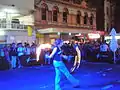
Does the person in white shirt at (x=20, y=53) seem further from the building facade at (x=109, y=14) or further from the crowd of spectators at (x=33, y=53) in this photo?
the building facade at (x=109, y=14)

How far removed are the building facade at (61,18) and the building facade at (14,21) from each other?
1.37m

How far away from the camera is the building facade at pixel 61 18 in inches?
1439

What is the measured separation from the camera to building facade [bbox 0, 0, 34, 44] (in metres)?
33.7

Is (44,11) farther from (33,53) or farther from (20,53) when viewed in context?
(20,53)

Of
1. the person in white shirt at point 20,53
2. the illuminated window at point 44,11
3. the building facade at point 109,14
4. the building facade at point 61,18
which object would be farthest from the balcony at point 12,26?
the building facade at point 109,14

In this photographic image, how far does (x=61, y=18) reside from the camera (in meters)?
40.4

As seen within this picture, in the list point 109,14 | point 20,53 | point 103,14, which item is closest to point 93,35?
point 103,14

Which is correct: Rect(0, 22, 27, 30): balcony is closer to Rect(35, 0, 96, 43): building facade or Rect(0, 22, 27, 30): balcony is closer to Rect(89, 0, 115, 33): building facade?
Rect(35, 0, 96, 43): building facade

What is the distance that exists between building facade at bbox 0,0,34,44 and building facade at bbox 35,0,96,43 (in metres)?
1.37

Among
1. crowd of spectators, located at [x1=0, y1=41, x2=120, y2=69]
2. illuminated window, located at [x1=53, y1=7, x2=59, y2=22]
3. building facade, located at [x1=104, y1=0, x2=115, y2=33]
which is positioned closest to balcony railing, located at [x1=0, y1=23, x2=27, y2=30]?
illuminated window, located at [x1=53, y1=7, x2=59, y2=22]

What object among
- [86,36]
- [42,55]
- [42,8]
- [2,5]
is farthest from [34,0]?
[42,55]

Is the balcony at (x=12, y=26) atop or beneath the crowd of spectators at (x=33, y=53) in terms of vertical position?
atop

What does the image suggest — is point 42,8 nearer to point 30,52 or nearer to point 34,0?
point 34,0

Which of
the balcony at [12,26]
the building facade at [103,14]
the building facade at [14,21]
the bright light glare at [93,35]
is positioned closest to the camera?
the building facade at [14,21]
